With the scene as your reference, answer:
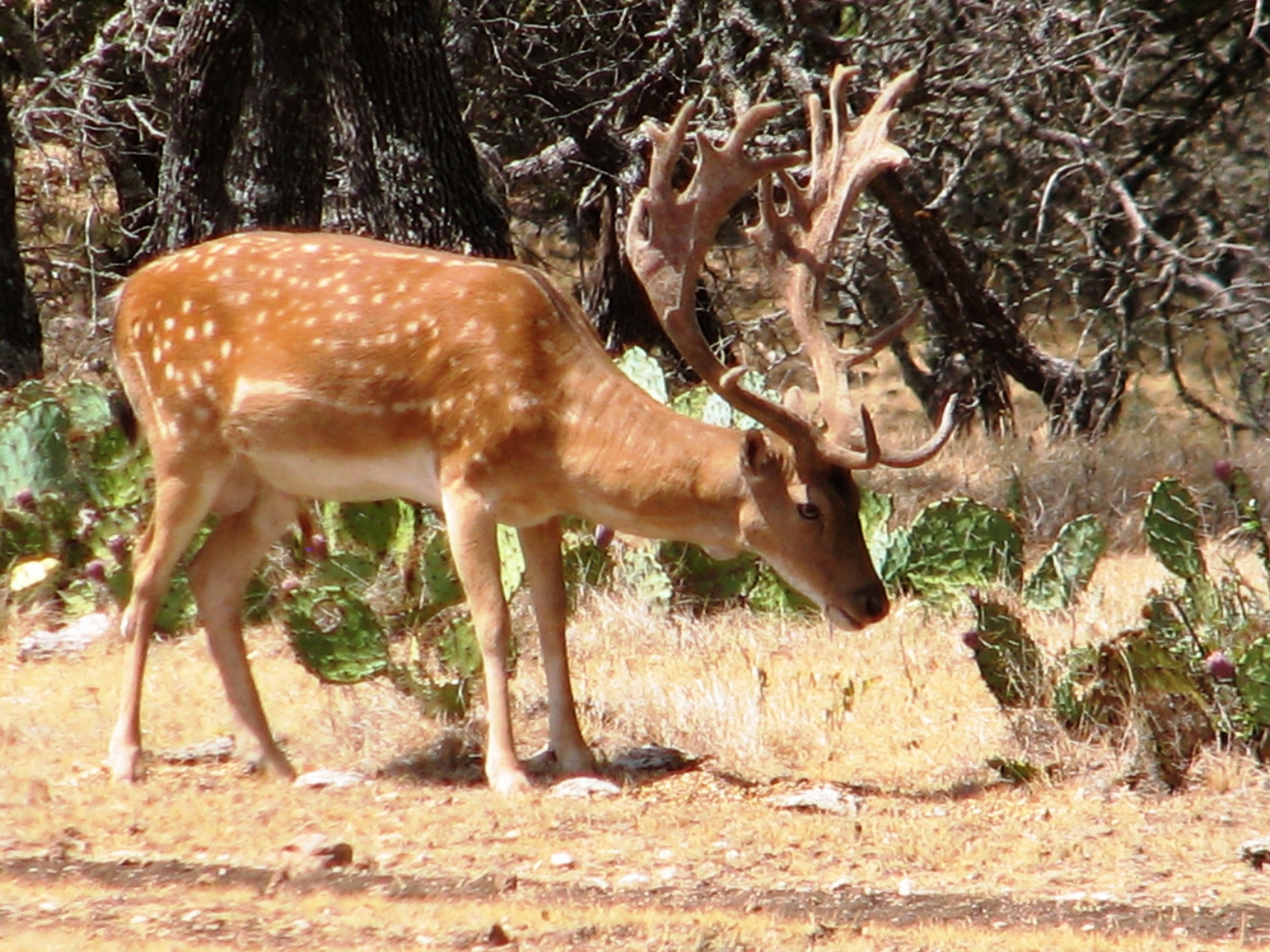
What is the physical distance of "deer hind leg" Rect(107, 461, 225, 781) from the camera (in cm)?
684

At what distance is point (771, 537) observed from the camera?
21.4 ft

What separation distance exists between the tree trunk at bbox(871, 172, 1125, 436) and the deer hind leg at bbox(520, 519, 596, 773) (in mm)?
5039

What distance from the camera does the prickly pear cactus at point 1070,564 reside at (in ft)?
26.9

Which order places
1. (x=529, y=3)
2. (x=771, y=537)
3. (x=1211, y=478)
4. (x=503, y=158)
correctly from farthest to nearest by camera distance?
1. (x=503, y=158)
2. (x=529, y=3)
3. (x=1211, y=478)
4. (x=771, y=537)

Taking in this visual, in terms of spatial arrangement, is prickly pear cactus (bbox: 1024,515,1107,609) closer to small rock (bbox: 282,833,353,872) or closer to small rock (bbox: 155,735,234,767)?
small rock (bbox: 155,735,234,767)

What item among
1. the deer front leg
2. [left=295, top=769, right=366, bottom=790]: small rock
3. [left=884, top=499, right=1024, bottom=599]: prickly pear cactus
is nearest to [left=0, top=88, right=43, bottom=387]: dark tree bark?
[left=295, top=769, right=366, bottom=790]: small rock

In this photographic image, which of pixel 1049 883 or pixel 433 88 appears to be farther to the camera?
pixel 433 88

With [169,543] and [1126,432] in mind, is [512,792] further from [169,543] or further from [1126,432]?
[1126,432]

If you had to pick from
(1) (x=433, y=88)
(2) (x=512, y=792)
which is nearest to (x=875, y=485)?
(1) (x=433, y=88)

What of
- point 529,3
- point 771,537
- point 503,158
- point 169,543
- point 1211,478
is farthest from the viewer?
point 503,158

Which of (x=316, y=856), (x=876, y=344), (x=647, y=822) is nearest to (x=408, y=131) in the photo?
(x=876, y=344)

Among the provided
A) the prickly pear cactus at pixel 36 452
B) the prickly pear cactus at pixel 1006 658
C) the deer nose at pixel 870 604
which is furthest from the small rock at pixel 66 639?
the prickly pear cactus at pixel 1006 658

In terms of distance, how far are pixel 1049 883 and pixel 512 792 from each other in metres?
1.81

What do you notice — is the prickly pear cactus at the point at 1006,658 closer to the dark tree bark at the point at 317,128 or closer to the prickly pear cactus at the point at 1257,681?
the prickly pear cactus at the point at 1257,681
